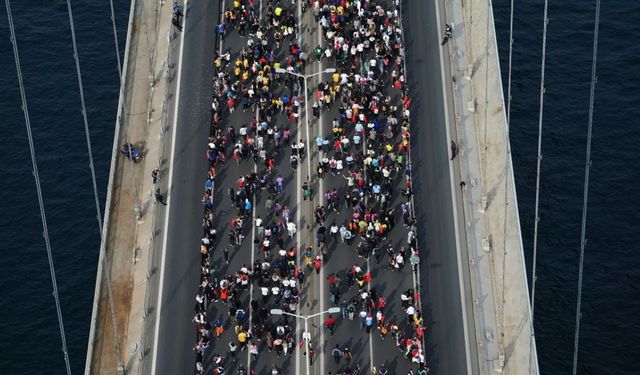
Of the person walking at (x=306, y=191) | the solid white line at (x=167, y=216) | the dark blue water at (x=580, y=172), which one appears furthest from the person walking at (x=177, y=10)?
the dark blue water at (x=580, y=172)

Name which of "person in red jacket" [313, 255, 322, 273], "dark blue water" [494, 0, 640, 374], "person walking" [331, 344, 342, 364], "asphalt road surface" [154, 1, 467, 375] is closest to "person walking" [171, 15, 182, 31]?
"asphalt road surface" [154, 1, 467, 375]

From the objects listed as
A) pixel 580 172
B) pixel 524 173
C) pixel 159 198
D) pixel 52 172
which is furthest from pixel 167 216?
pixel 580 172

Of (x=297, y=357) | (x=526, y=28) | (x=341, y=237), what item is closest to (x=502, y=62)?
(x=526, y=28)

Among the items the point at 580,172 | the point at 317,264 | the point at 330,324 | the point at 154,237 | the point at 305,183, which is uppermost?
the point at 580,172

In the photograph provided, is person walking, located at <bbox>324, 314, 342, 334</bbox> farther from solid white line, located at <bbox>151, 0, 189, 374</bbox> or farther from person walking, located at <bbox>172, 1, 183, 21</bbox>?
person walking, located at <bbox>172, 1, 183, 21</bbox>

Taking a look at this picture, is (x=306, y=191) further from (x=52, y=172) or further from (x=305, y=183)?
(x=52, y=172)

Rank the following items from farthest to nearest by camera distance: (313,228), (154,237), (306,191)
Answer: (306,191) < (313,228) < (154,237)

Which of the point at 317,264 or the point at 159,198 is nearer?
the point at 317,264
